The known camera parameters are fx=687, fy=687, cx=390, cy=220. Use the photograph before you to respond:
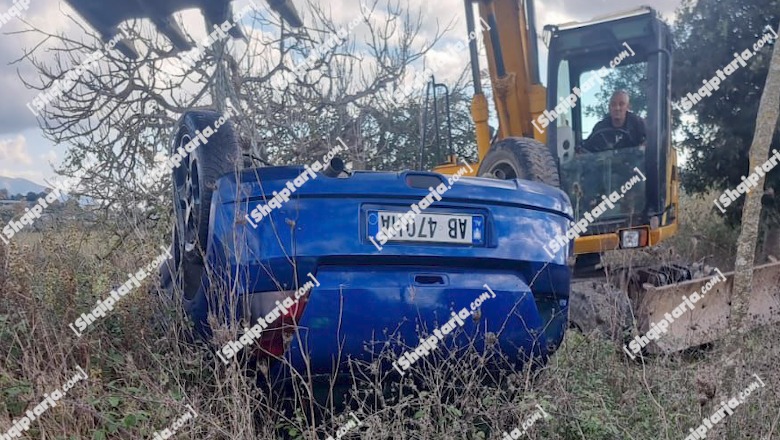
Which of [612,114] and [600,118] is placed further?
[600,118]

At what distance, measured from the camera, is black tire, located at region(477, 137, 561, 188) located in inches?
162

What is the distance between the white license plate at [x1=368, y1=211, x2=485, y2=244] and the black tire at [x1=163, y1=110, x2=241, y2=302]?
745 millimetres

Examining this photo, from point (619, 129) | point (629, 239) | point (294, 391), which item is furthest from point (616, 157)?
point (294, 391)

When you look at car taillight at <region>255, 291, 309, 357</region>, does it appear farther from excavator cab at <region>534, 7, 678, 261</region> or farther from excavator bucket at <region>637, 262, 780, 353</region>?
excavator cab at <region>534, 7, 678, 261</region>

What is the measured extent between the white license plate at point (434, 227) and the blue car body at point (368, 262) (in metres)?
0.02

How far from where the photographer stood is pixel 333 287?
2.72m

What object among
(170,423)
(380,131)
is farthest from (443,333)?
(380,131)

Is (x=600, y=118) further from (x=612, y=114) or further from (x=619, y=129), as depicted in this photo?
(x=619, y=129)

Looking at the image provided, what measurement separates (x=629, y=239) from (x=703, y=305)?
133cm

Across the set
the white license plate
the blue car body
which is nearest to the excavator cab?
the blue car body

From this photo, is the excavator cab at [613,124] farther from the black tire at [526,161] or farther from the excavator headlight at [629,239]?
the black tire at [526,161]

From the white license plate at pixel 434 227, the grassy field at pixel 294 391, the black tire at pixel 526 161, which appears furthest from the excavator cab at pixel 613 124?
the white license plate at pixel 434 227

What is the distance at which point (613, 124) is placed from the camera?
21.0 feet

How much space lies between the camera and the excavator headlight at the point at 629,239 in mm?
6168
